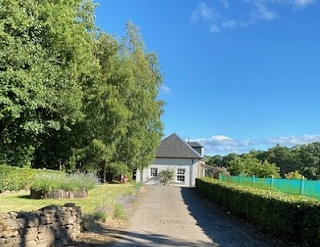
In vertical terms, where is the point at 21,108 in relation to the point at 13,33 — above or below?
below

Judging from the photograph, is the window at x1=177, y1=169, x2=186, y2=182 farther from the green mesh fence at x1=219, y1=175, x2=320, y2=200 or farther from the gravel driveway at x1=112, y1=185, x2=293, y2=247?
the gravel driveway at x1=112, y1=185, x2=293, y2=247

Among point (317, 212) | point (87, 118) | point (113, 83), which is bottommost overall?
point (317, 212)

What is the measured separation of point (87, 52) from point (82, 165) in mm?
10203

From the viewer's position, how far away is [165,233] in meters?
10.6

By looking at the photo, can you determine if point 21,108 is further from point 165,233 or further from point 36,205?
point 165,233

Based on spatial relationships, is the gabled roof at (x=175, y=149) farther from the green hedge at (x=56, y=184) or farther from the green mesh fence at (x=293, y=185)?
the green hedge at (x=56, y=184)

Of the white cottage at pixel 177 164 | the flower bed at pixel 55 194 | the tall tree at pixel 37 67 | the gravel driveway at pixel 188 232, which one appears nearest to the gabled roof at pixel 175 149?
the white cottage at pixel 177 164

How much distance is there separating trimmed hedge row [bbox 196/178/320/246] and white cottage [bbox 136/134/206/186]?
3535cm

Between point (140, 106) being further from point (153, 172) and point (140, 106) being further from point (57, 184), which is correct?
point (153, 172)

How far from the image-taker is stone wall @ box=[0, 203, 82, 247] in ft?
21.6

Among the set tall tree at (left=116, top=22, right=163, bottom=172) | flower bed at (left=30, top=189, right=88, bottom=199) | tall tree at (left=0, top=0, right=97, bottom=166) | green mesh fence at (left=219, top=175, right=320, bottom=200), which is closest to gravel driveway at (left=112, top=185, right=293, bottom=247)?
green mesh fence at (left=219, top=175, right=320, bottom=200)

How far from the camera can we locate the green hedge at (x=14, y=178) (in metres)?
20.7

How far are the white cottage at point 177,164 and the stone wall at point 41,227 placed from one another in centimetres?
4157

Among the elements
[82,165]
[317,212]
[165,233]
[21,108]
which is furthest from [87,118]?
[317,212]
